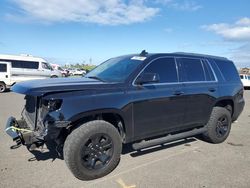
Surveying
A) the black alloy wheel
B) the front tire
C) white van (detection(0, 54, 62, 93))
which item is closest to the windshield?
the front tire

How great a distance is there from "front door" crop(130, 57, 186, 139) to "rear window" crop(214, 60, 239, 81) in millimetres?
1679

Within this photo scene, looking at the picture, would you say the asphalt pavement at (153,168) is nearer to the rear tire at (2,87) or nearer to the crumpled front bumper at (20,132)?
the crumpled front bumper at (20,132)

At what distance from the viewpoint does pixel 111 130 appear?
13.5 ft

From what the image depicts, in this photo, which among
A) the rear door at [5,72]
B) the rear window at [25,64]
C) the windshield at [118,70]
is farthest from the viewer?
the rear window at [25,64]

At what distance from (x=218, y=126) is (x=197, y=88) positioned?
120 cm

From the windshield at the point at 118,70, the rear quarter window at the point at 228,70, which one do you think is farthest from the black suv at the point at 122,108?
the rear quarter window at the point at 228,70

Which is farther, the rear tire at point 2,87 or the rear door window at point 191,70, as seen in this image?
the rear tire at point 2,87

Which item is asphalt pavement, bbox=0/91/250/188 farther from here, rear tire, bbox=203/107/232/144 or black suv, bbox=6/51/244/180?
black suv, bbox=6/51/244/180

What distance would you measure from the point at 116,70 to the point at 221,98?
8.35ft

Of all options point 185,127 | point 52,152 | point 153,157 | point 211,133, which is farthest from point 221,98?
point 52,152

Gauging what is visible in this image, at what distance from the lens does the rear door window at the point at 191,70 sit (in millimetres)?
5223

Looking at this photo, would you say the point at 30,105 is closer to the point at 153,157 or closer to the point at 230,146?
the point at 153,157

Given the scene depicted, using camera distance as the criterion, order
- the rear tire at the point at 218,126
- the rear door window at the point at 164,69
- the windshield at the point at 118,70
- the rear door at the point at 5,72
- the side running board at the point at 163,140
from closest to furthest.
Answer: the side running board at the point at 163,140 → the windshield at the point at 118,70 → the rear door window at the point at 164,69 → the rear tire at the point at 218,126 → the rear door at the point at 5,72

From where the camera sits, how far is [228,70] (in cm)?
639
